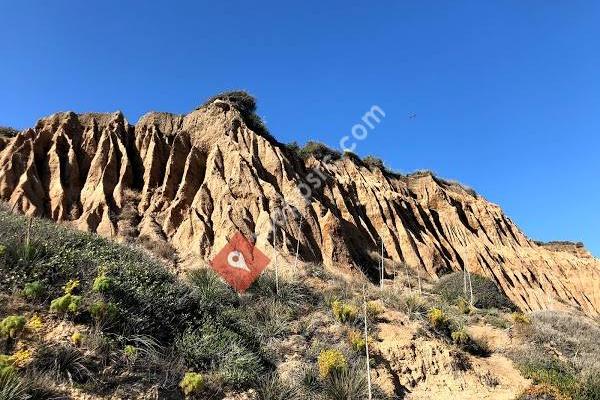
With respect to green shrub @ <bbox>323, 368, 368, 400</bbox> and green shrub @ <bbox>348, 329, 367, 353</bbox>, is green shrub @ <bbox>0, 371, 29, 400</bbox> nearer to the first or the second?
green shrub @ <bbox>323, 368, 368, 400</bbox>

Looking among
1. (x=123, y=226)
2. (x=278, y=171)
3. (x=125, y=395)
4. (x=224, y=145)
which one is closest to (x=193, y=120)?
(x=224, y=145)

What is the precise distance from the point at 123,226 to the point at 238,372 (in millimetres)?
13346

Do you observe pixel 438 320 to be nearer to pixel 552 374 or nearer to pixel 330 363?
pixel 552 374

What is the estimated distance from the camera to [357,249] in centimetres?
2570

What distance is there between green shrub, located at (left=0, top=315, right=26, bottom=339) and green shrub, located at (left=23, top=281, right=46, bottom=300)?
119 cm

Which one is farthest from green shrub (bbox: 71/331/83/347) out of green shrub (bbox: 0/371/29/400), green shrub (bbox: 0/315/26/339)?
green shrub (bbox: 0/371/29/400)

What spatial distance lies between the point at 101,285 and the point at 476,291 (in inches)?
779

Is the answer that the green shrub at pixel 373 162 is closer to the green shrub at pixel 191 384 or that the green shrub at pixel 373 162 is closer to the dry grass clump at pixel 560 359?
the dry grass clump at pixel 560 359

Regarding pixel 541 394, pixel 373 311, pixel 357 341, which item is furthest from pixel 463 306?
pixel 357 341

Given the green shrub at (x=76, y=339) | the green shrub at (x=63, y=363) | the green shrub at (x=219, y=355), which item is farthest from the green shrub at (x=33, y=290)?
the green shrub at (x=219, y=355)

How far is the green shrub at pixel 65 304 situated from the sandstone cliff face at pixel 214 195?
1089 centimetres

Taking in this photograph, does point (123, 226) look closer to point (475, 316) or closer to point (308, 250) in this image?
point (308, 250)

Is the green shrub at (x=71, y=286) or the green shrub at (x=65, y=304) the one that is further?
the green shrub at (x=71, y=286)

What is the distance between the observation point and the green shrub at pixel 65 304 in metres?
8.69
